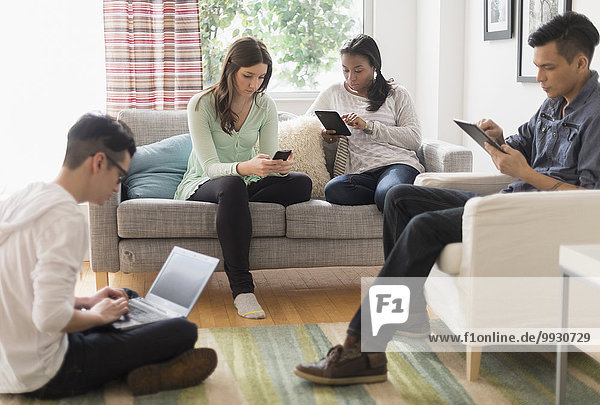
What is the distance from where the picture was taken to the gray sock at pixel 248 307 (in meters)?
3.06

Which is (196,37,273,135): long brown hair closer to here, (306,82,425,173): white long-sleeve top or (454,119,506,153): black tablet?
(306,82,425,173): white long-sleeve top

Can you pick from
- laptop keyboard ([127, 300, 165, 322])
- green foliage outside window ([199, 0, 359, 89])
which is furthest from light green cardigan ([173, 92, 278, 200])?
green foliage outside window ([199, 0, 359, 89])

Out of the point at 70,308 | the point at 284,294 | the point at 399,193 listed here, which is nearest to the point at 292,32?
the point at 284,294

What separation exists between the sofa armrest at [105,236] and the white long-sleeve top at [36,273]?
1.23m

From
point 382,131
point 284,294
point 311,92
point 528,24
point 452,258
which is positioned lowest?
point 284,294

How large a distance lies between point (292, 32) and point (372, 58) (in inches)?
64.7

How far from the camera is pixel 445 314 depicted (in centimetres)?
254

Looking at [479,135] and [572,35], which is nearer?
[572,35]

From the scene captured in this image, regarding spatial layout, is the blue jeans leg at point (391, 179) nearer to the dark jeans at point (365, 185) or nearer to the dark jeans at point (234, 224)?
the dark jeans at point (365, 185)

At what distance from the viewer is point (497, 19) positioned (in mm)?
4156

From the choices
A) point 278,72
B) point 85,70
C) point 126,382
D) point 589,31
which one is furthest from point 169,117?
point 589,31

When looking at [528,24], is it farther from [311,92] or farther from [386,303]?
[386,303]

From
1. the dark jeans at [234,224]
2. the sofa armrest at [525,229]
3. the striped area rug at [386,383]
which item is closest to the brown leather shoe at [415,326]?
the striped area rug at [386,383]

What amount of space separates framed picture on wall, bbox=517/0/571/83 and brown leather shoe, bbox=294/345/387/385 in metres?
2.01
